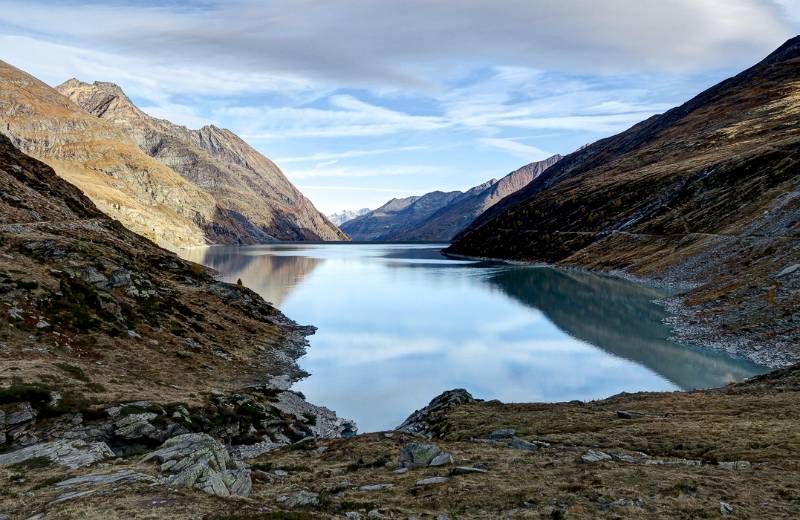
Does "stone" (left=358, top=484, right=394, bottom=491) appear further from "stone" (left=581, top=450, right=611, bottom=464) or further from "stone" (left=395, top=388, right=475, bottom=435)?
"stone" (left=395, top=388, right=475, bottom=435)

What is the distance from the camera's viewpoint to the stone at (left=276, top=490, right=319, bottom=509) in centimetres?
1691

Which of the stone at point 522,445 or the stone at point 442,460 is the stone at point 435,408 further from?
the stone at point 442,460

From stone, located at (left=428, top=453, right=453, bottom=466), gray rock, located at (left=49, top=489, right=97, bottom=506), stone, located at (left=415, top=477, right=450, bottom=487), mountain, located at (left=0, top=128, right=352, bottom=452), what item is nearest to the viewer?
gray rock, located at (left=49, top=489, right=97, bottom=506)

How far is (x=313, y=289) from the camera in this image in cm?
12125

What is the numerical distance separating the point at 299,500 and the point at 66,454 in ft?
35.0

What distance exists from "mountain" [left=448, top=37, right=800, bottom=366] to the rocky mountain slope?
46.8 m

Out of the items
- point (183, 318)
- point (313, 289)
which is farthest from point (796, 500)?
point (313, 289)

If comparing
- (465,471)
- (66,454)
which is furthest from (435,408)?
(66,454)

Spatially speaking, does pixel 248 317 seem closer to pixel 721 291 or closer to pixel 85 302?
pixel 85 302

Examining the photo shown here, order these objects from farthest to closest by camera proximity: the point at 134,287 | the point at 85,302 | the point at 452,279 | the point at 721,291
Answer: the point at 452,279 → the point at 721,291 → the point at 134,287 → the point at 85,302

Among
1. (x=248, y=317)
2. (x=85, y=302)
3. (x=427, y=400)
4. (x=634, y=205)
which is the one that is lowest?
(x=427, y=400)

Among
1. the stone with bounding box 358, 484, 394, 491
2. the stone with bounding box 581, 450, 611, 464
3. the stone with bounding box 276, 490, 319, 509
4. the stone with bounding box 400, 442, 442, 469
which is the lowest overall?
the stone with bounding box 400, 442, 442, 469

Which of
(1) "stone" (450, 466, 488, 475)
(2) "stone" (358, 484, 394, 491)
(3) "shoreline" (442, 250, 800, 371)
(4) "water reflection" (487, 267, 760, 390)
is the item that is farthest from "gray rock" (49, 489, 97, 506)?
(3) "shoreline" (442, 250, 800, 371)

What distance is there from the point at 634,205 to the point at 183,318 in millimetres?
149388
